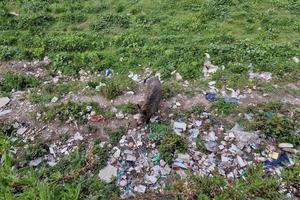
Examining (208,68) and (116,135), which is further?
(208,68)

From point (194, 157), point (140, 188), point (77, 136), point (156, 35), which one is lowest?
point (140, 188)

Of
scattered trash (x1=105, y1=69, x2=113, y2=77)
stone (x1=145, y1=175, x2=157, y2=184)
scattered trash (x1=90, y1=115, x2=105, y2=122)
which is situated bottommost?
stone (x1=145, y1=175, x2=157, y2=184)

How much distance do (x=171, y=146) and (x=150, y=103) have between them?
820mm

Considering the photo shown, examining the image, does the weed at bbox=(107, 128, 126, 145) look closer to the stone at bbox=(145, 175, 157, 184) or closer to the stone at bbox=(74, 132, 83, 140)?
the stone at bbox=(74, 132, 83, 140)

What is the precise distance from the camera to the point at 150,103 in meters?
5.73

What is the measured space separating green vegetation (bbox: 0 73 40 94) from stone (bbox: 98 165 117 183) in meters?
2.45

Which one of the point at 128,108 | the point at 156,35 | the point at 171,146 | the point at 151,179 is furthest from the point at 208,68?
the point at 151,179

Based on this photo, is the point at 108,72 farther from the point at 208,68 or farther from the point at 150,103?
the point at 208,68

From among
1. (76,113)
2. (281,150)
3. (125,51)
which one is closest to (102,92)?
(76,113)

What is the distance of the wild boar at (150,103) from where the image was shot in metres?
5.71

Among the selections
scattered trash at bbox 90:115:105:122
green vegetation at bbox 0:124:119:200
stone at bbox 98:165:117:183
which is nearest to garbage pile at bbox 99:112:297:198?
stone at bbox 98:165:117:183

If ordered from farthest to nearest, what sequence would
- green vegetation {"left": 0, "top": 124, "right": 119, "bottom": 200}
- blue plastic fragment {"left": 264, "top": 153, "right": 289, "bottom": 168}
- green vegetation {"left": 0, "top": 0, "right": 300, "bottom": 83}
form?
1. green vegetation {"left": 0, "top": 0, "right": 300, "bottom": 83}
2. blue plastic fragment {"left": 264, "top": 153, "right": 289, "bottom": 168}
3. green vegetation {"left": 0, "top": 124, "right": 119, "bottom": 200}

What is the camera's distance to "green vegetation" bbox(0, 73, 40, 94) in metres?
6.62

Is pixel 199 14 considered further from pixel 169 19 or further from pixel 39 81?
pixel 39 81
